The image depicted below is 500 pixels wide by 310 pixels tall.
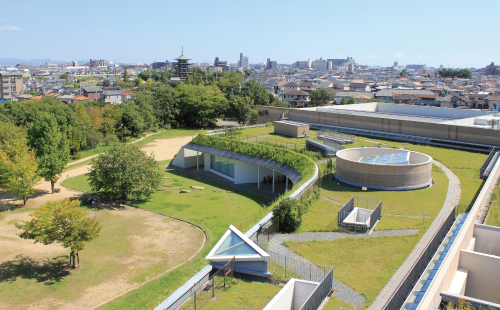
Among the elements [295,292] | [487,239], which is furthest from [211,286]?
[487,239]

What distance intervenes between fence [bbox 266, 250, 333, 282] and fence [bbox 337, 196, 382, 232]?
409 centimetres

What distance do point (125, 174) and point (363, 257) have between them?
57.2 ft

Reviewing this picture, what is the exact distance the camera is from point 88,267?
55.1 feet

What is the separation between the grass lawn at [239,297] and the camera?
10.6 meters

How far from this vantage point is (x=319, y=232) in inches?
621

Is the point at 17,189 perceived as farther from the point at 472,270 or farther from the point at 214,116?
the point at 214,116

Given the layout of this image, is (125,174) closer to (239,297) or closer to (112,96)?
(239,297)

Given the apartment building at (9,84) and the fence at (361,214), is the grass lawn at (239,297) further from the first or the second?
the apartment building at (9,84)

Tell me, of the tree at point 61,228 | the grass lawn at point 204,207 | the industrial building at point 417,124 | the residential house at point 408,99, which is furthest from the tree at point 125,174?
the residential house at point 408,99

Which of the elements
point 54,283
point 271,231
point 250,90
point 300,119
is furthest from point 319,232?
point 250,90

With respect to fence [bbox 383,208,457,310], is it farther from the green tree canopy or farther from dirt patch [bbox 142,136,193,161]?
the green tree canopy

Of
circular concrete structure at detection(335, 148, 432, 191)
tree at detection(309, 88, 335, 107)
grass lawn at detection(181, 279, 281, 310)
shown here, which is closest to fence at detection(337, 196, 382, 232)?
circular concrete structure at detection(335, 148, 432, 191)

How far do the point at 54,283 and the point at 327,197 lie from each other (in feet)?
45.5

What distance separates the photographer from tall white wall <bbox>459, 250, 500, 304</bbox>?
39.1 ft
